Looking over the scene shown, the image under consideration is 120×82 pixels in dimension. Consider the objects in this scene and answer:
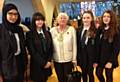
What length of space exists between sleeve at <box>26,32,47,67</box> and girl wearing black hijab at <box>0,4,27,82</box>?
15.4 inches

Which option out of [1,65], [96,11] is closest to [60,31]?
[1,65]

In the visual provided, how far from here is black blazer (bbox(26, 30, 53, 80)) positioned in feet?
13.6

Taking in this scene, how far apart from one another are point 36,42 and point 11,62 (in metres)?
0.63

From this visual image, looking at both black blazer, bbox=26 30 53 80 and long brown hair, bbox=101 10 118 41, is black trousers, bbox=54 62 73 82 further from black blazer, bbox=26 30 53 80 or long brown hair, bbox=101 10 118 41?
long brown hair, bbox=101 10 118 41

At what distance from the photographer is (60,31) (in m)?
4.32

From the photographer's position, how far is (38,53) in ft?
13.8

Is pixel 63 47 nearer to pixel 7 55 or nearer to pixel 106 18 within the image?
pixel 106 18

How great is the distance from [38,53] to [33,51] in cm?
9

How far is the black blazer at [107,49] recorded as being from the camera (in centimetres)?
424

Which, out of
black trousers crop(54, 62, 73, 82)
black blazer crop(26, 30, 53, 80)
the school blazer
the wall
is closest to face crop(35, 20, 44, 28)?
black blazer crop(26, 30, 53, 80)

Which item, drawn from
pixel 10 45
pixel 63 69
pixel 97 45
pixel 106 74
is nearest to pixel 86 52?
pixel 97 45

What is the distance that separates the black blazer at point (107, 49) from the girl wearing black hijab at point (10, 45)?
1352mm

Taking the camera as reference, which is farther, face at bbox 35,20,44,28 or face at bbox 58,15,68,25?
face at bbox 58,15,68,25

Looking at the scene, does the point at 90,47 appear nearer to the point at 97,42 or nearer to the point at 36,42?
the point at 97,42
